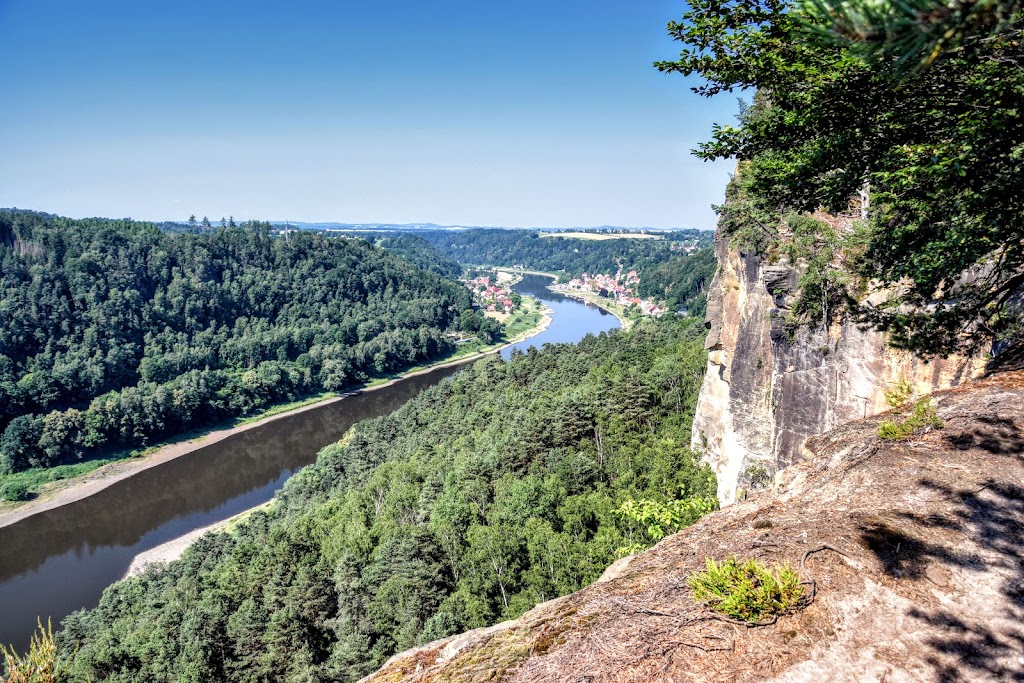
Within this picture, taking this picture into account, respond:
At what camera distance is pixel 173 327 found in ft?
257

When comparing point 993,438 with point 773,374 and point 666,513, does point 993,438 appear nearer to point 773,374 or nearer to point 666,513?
point 666,513

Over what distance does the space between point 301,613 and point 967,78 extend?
23.0 m

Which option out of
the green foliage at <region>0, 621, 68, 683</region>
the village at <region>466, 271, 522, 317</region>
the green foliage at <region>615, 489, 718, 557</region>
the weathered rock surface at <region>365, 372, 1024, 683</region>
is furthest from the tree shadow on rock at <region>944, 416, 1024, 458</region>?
the village at <region>466, 271, 522, 317</region>

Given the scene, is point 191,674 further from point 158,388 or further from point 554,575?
point 158,388

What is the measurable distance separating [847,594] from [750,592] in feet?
2.64

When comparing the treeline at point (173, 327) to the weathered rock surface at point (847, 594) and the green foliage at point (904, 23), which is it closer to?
the weathered rock surface at point (847, 594)

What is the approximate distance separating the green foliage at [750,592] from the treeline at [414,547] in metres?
15.7

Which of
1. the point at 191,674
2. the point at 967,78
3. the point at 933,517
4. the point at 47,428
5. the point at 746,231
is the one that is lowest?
the point at 47,428

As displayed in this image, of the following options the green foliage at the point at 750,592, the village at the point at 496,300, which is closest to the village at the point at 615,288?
the village at the point at 496,300

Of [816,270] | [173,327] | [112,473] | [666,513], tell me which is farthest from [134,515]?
[816,270]

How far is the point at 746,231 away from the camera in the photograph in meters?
11.8

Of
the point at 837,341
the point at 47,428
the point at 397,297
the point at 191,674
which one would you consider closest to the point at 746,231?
the point at 837,341

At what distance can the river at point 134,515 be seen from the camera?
31.8 metres

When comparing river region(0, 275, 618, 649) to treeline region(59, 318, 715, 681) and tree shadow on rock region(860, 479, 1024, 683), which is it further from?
tree shadow on rock region(860, 479, 1024, 683)
